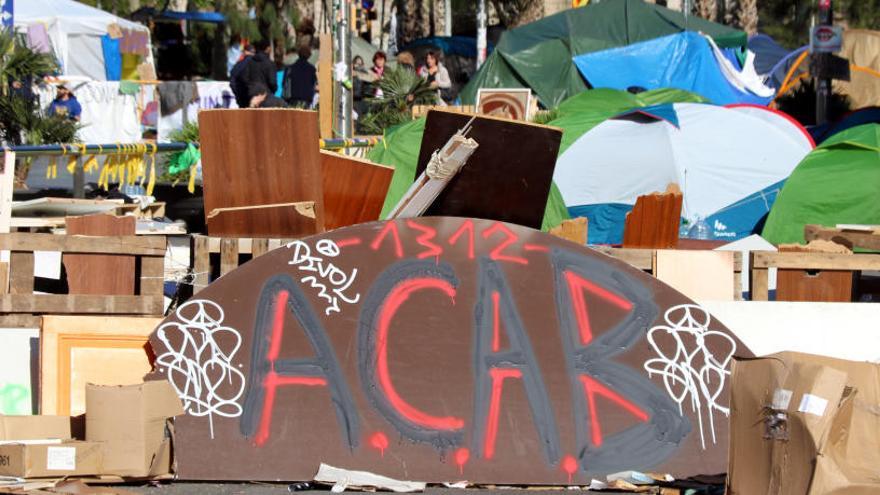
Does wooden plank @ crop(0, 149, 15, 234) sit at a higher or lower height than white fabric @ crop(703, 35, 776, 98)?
lower

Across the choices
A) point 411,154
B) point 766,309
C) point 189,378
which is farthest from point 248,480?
point 411,154

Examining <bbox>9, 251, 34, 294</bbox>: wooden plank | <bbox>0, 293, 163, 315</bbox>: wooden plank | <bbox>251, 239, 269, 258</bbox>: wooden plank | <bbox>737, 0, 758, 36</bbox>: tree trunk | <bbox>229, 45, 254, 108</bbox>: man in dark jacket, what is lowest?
<bbox>0, 293, 163, 315</bbox>: wooden plank

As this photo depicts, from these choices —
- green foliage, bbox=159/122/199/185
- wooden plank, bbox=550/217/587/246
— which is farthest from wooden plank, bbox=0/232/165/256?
green foliage, bbox=159/122/199/185

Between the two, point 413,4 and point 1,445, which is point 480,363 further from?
point 413,4

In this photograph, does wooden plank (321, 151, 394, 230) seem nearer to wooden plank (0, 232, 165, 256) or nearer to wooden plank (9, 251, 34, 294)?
wooden plank (0, 232, 165, 256)

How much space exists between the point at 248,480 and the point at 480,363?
116 centimetres

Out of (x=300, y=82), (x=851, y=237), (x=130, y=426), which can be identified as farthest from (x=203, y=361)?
(x=300, y=82)

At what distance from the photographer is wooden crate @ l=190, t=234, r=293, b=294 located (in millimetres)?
Result: 6633

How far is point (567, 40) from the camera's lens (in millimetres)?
27141

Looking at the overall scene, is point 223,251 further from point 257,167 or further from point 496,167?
→ point 496,167

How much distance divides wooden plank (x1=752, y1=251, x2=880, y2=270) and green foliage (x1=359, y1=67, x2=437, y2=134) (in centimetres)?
1149

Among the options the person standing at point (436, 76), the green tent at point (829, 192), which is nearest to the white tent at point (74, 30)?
the person standing at point (436, 76)

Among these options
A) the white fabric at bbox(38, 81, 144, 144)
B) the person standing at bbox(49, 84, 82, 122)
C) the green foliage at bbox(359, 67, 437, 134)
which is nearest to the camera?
the green foliage at bbox(359, 67, 437, 134)

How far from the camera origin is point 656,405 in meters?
6.02
